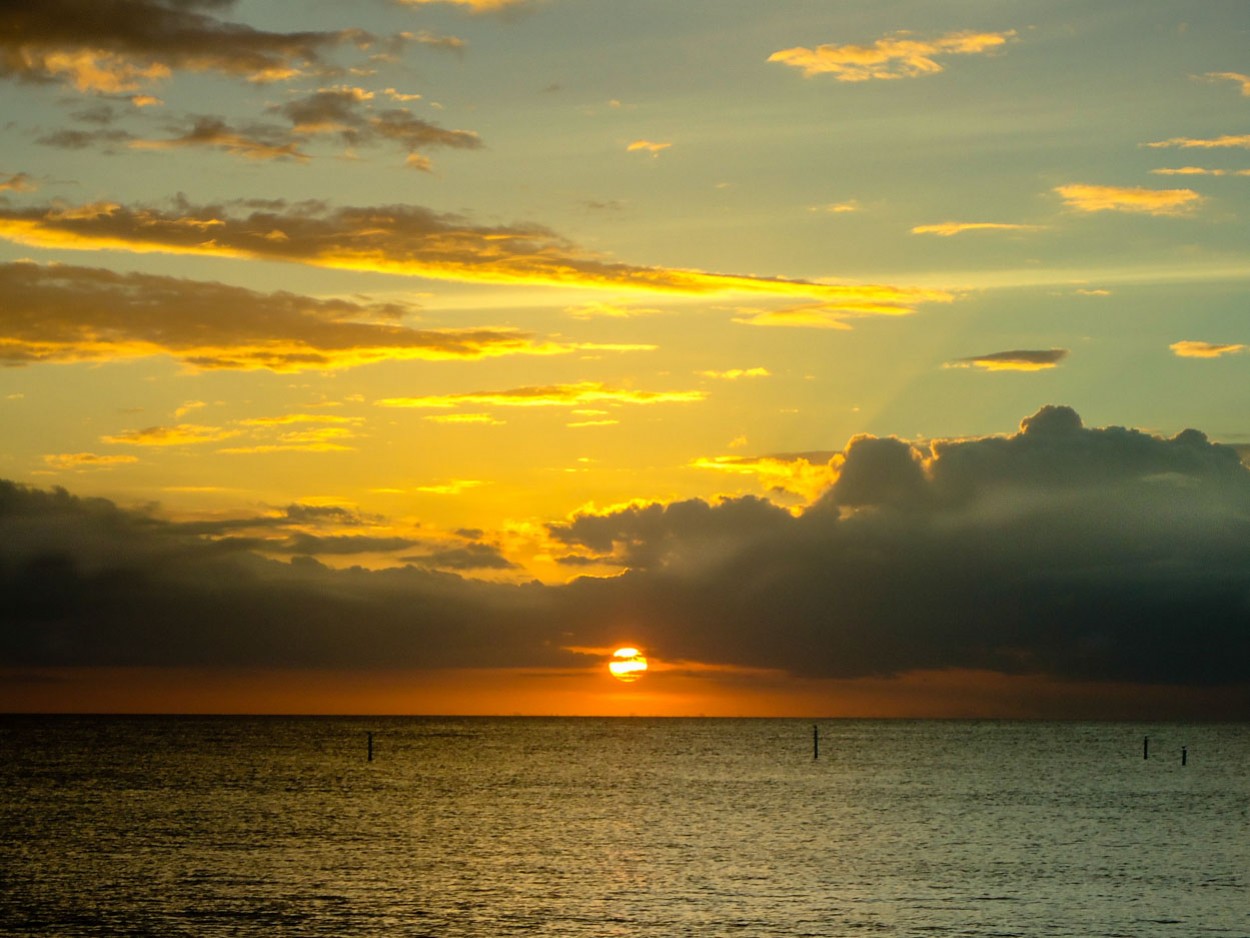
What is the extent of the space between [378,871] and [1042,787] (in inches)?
4421

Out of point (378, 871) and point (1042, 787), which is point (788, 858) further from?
point (1042, 787)

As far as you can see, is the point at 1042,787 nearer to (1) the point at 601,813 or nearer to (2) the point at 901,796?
(2) the point at 901,796

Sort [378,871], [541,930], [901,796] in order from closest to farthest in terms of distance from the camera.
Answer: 1. [541,930]
2. [378,871]
3. [901,796]

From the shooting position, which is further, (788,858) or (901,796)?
(901,796)

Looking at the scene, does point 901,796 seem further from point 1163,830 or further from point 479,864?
point 479,864

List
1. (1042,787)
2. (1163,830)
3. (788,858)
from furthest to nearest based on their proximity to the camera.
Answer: (1042,787) < (1163,830) < (788,858)

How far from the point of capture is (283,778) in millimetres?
181000

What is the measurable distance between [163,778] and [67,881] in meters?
105

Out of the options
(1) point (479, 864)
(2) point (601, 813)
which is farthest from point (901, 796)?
(1) point (479, 864)

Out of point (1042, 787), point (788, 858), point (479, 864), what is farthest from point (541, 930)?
point (1042, 787)

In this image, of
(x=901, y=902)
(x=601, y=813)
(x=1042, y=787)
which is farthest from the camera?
(x=1042, y=787)

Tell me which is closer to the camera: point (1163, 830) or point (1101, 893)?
point (1101, 893)

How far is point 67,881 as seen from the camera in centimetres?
7644

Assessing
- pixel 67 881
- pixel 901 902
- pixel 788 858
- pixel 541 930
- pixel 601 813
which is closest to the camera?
pixel 541 930
